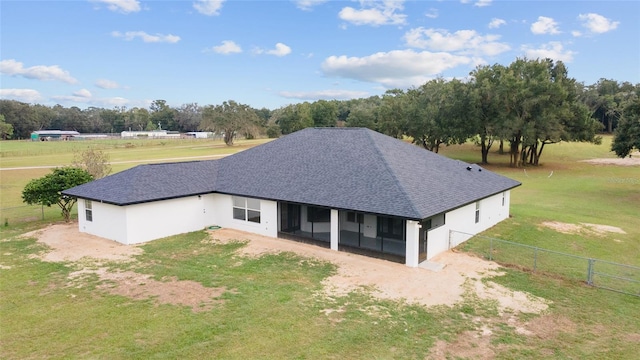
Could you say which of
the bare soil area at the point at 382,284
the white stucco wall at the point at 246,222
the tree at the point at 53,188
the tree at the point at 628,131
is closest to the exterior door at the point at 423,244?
the bare soil area at the point at 382,284

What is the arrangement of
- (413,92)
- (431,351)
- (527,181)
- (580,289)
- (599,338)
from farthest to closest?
(413,92)
(527,181)
(580,289)
(599,338)
(431,351)

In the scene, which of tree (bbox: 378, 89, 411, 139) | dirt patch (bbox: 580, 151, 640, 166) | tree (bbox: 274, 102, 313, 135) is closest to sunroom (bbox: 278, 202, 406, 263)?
tree (bbox: 378, 89, 411, 139)

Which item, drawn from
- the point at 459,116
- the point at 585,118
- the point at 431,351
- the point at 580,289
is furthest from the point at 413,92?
the point at 431,351

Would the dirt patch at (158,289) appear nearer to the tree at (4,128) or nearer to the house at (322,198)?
the house at (322,198)

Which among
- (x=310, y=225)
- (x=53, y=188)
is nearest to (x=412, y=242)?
(x=310, y=225)

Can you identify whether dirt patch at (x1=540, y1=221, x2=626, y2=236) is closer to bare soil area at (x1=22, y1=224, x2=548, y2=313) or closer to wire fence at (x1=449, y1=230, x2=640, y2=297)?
wire fence at (x1=449, y1=230, x2=640, y2=297)

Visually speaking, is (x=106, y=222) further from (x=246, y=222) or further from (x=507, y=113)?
(x=507, y=113)

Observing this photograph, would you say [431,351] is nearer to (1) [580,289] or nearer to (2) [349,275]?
(2) [349,275]
